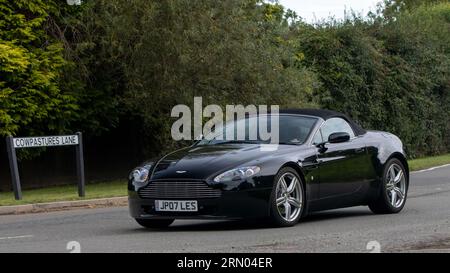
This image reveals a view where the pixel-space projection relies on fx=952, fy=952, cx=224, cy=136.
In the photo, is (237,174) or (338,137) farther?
(338,137)

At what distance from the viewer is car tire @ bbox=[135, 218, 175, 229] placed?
40.5 feet

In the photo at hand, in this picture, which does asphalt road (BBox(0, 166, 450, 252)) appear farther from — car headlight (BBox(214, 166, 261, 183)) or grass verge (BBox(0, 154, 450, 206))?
grass verge (BBox(0, 154, 450, 206))

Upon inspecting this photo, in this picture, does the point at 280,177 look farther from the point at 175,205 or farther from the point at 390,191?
the point at 390,191

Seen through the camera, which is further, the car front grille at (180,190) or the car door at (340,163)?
the car door at (340,163)

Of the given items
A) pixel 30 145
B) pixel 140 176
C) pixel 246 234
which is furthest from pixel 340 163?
pixel 30 145

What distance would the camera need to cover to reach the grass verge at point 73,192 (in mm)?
18391

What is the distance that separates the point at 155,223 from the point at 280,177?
1.81 meters

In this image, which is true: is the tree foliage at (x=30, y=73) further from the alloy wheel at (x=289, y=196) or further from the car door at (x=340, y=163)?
the alloy wheel at (x=289, y=196)

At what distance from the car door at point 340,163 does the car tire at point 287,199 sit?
52 cm

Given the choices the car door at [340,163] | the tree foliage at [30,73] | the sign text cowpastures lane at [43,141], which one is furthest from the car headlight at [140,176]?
the tree foliage at [30,73]

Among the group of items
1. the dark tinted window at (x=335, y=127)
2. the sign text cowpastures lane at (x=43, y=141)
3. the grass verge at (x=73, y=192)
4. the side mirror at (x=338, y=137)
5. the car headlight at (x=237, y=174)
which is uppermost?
the dark tinted window at (x=335, y=127)

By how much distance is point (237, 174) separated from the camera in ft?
37.7
